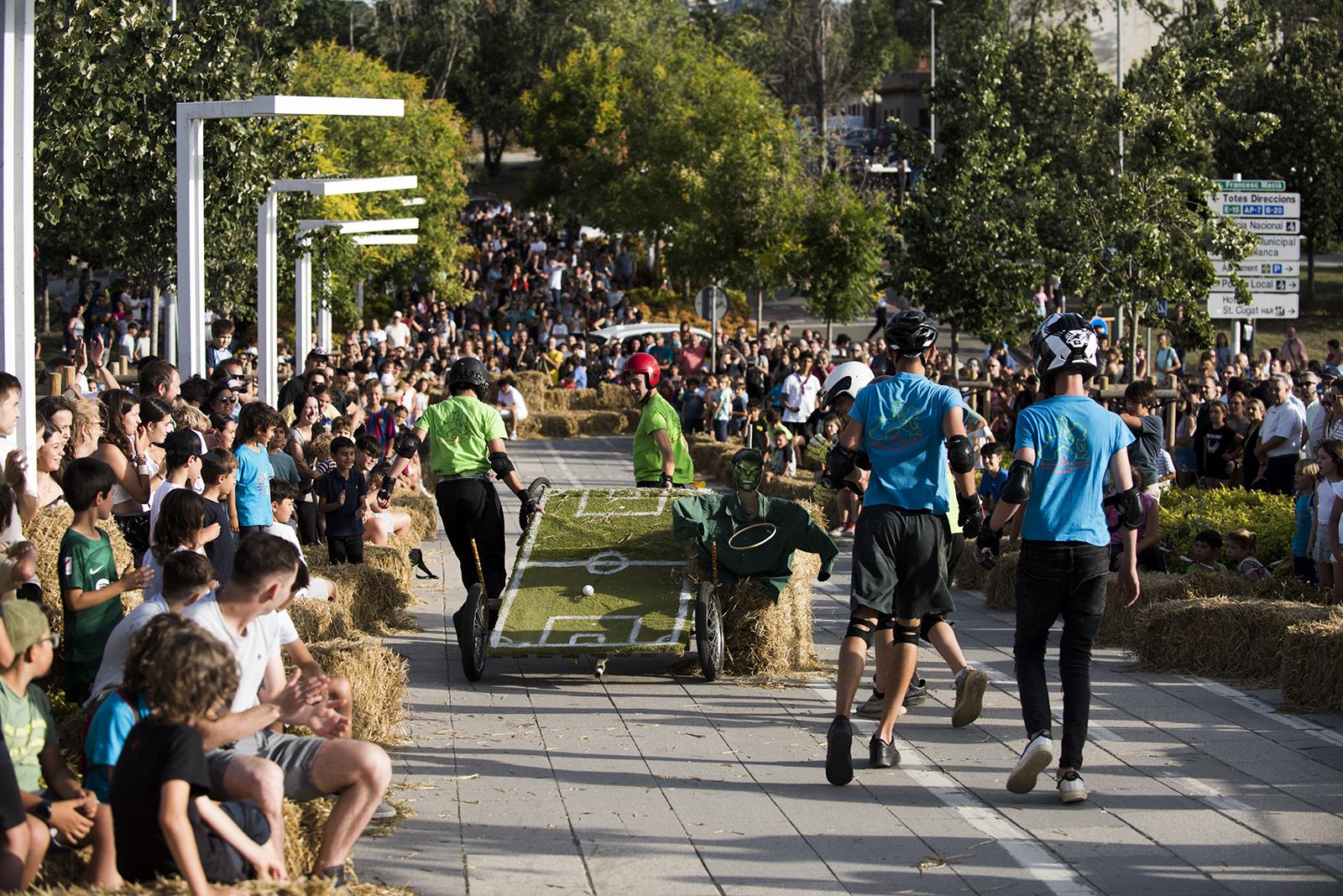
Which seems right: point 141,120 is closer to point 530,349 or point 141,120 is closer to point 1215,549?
point 1215,549

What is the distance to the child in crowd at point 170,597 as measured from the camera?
6164 mm

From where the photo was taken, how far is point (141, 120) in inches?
808

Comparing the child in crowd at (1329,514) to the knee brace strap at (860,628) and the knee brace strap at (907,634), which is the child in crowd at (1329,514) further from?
the knee brace strap at (860,628)

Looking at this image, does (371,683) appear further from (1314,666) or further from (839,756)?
(1314,666)

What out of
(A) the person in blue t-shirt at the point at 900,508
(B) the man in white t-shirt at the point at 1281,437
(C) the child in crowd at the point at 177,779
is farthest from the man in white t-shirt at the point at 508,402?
(C) the child in crowd at the point at 177,779

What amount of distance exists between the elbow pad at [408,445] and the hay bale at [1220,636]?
478cm

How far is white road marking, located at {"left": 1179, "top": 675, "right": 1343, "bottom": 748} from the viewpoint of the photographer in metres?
8.66

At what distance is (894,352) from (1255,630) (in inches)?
136

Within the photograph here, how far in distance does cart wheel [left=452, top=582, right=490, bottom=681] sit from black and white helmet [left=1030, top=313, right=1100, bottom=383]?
384cm

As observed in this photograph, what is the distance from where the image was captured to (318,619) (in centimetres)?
984

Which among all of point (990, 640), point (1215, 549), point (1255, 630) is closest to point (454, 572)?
point (990, 640)

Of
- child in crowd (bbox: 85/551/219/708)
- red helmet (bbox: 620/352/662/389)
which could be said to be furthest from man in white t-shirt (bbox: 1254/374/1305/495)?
child in crowd (bbox: 85/551/219/708)

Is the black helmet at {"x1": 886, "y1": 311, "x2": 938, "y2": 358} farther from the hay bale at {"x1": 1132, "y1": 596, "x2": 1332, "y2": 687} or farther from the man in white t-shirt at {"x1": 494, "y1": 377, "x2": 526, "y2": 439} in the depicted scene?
the man in white t-shirt at {"x1": 494, "y1": 377, "x2": 526, "y2": 439}

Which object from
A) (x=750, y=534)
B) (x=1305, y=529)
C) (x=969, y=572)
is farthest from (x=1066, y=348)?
(x=969, y=572)
